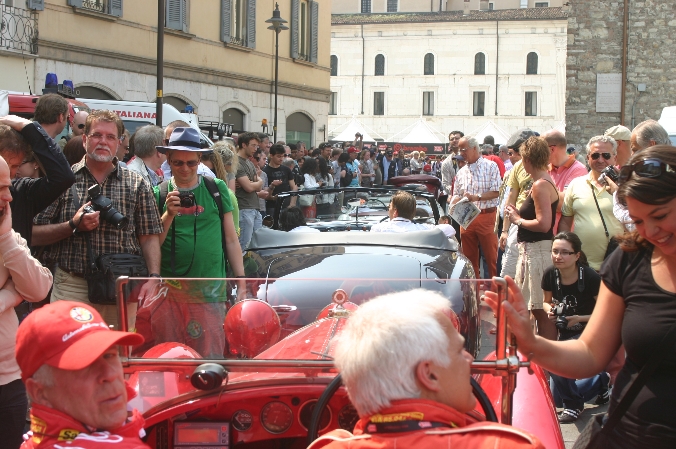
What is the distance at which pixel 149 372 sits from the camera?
9.45ft

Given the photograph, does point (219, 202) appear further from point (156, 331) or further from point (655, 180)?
point (655, 180)

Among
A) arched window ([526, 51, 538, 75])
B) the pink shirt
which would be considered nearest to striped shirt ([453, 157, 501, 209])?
the pink shirt

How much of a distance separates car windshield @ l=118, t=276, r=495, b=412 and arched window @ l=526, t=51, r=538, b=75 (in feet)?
206

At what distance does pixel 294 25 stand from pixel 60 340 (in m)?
28.9

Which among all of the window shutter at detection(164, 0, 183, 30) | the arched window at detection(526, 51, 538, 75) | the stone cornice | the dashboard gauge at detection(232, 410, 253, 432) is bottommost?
the dashboard gauge at detection(232, 410, 253, 432)

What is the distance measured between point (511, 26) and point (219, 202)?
61.5m

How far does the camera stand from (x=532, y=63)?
207 feet

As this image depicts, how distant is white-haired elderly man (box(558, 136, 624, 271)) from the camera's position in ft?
21.5

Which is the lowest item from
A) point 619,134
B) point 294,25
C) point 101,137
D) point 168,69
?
point 101,137

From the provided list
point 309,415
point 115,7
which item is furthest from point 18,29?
point 309,415

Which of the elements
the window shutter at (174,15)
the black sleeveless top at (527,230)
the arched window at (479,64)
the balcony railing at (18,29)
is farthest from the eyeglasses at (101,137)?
the arched window at (479,64)

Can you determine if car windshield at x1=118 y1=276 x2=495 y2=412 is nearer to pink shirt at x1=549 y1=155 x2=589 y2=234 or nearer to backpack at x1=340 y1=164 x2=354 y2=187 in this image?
pink shirt at x1=549 y1=155 x2=589 y2=234

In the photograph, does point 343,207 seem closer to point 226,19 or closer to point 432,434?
point 432,434

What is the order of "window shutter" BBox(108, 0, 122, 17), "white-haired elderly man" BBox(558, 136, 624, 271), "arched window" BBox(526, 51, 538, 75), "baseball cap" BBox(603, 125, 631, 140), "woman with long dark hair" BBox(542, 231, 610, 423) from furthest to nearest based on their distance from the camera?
"arched window" BBox(526, 51, 538, 75), "window shutter" BBox(108, 0, 122, 17), "baseball cap" BBox(603, 125, 631, 140), "white-haired elderly man" BBox(558, 136, 624, 271), "woman with long dark hair" BBox(542, 231, 610, 423)
